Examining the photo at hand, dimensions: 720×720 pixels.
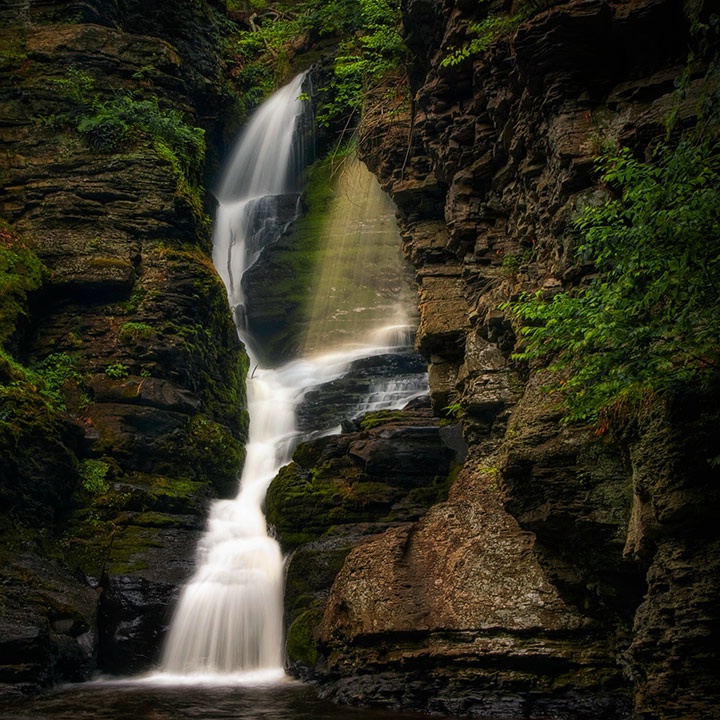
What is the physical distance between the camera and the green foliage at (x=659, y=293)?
6.11m

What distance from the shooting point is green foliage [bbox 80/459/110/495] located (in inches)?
603

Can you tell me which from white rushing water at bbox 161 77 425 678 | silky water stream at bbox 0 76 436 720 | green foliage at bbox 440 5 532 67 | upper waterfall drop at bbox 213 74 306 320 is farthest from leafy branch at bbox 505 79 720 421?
upper waterfall drop at bbox 213 74 306 320

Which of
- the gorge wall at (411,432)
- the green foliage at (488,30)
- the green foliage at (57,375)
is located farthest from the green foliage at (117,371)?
the green foliage at (488,30)

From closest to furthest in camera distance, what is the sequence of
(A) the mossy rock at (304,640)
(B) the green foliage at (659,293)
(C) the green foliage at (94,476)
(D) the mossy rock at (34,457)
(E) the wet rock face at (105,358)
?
(B) the green foliage at (659,293)
(A) the mossy rock at (304,640)
(E) the wet rock face at (105,358)
(D) the mossy rock at (34,457)
(C) the green foliage at (94,476)

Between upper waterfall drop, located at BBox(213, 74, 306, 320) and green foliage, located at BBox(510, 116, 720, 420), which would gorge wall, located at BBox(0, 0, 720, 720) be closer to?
green foliage, located at BBox(510, 116, 720, 420)

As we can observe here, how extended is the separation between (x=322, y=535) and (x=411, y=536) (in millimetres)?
3416

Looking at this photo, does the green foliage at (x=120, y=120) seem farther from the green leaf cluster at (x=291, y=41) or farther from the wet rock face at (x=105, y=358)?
Result: the green leaf cluster at (x=291, y=41)

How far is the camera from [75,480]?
1524 cm

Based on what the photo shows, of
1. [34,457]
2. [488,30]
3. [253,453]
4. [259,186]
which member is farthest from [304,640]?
[259,186]

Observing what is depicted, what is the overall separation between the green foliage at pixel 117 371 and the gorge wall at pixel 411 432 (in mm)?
33

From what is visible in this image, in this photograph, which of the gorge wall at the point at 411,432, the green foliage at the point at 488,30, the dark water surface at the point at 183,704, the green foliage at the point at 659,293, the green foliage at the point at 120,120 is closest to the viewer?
the green foliage at the point at 659,293

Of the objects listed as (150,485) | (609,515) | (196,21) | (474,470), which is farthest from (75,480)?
(196,21)

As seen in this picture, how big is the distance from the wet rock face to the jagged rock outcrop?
4.13m

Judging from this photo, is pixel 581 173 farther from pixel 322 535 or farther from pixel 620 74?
pixel 322 535
